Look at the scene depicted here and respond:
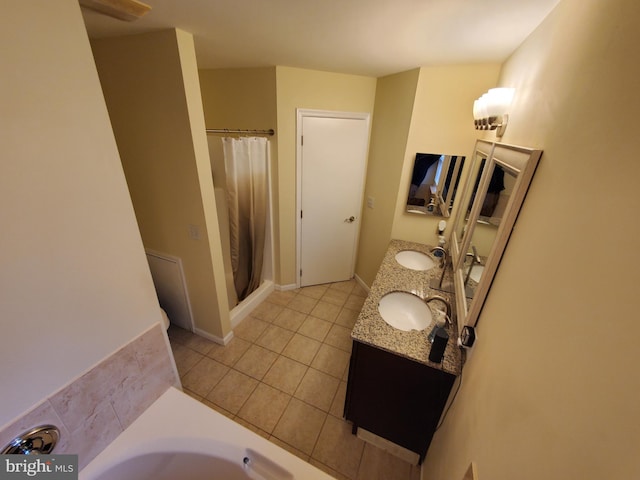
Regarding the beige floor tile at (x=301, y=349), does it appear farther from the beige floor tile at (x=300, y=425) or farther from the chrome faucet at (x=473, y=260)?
the chrome faucet at (x=473, y=260)

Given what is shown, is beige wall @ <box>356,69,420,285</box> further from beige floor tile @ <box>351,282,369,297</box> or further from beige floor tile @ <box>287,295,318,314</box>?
beige floor tile @ <box>287,295,318,314</box>

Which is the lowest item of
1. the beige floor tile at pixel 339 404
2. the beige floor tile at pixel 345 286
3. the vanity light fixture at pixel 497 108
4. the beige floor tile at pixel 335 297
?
the beige floor tile at pixel 339 404

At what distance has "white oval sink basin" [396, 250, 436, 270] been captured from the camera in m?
2.09

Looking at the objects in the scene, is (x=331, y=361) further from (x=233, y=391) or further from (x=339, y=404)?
(x=233, y=391)

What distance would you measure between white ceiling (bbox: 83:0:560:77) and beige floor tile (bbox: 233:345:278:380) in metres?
2.30

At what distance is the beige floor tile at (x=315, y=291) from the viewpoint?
2.91m

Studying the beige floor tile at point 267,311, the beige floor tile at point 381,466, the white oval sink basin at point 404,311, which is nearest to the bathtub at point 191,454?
the beige floor tile at point 381,466

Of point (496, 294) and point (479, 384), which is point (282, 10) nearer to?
point (496, 294)

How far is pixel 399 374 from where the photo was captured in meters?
1.25

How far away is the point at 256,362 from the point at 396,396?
123 cm

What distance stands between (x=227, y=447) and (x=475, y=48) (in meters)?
2.49

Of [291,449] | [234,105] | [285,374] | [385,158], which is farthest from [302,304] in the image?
[234,105]

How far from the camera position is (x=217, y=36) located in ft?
4.62

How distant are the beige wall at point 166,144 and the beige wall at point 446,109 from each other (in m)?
1.63
